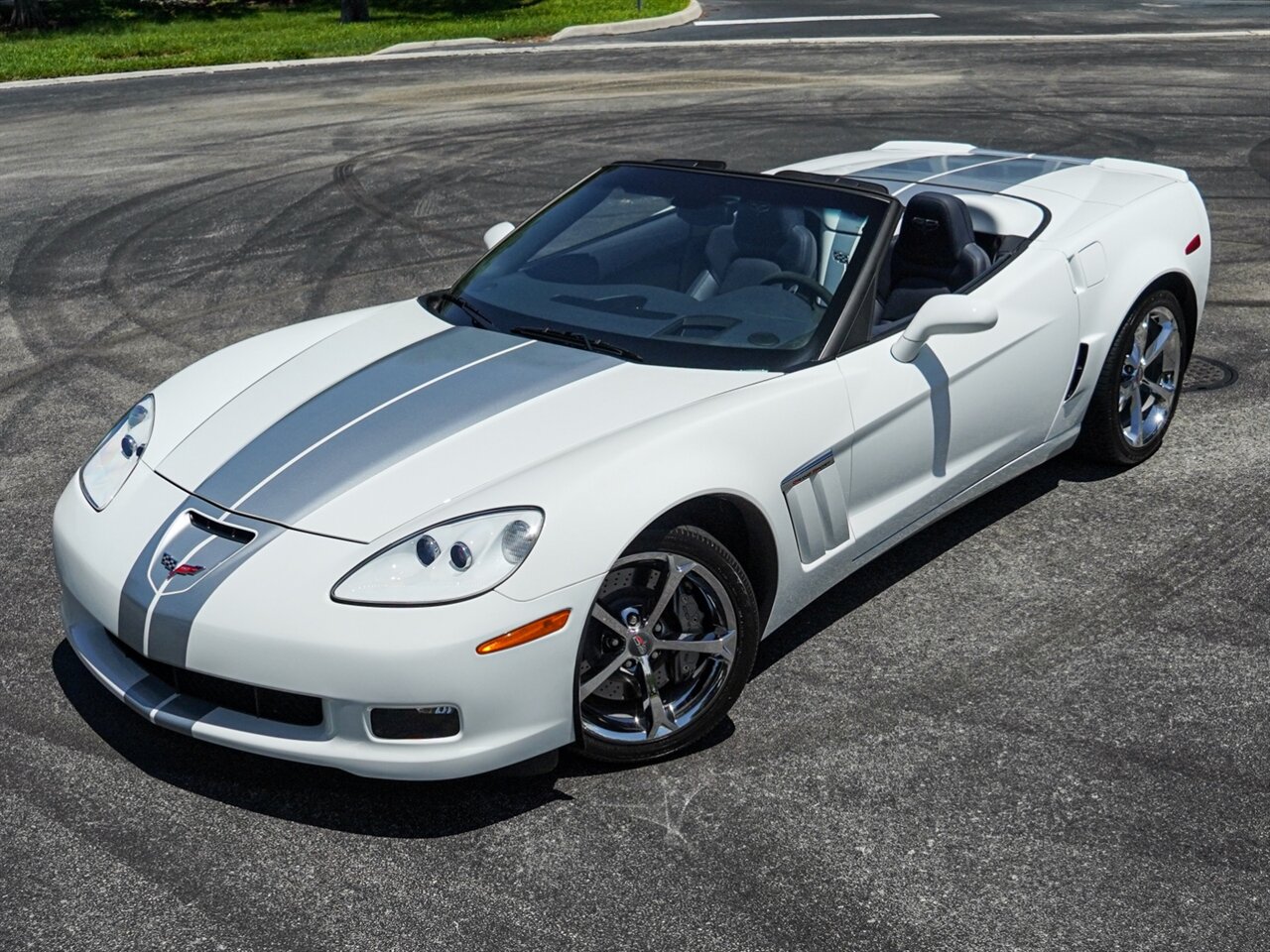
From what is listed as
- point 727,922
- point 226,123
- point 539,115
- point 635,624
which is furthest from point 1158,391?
point 226,123

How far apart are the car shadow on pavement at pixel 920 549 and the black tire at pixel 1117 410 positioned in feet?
0.39

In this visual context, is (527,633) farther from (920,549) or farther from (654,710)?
(920,549)

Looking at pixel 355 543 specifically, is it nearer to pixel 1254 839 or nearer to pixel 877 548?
pixel 877 548

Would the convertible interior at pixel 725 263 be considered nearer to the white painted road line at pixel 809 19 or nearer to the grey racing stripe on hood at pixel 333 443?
the grey racing stripe on hood at pixel 333 443

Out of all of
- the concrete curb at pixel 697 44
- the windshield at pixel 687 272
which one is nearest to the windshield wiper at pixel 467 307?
the windshield at pixel 687 272

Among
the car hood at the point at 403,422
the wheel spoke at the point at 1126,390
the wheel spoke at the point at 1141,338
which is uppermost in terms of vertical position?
the car hood at the point at 403,422

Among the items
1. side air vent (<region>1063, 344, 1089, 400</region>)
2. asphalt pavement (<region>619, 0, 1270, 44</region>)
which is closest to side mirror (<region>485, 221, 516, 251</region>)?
side air vent (<region>1063, 344, 1089, 400</region>)

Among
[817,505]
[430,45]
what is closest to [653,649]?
[817,505]

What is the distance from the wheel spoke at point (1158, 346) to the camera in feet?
19.4

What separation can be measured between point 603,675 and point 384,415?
3.42 ft

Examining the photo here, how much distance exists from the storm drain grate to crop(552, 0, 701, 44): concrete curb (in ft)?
55.5

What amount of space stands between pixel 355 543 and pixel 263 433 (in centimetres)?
73

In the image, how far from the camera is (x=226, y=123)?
14.6 m

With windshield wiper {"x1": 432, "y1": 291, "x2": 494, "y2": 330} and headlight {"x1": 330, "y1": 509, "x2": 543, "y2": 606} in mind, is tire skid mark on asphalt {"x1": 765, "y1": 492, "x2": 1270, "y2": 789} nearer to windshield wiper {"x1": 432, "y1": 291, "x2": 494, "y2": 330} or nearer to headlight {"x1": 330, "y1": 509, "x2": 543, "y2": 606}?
headlight {"x1": 330, "y1": 509, "x2": 543, "y2": 606}
